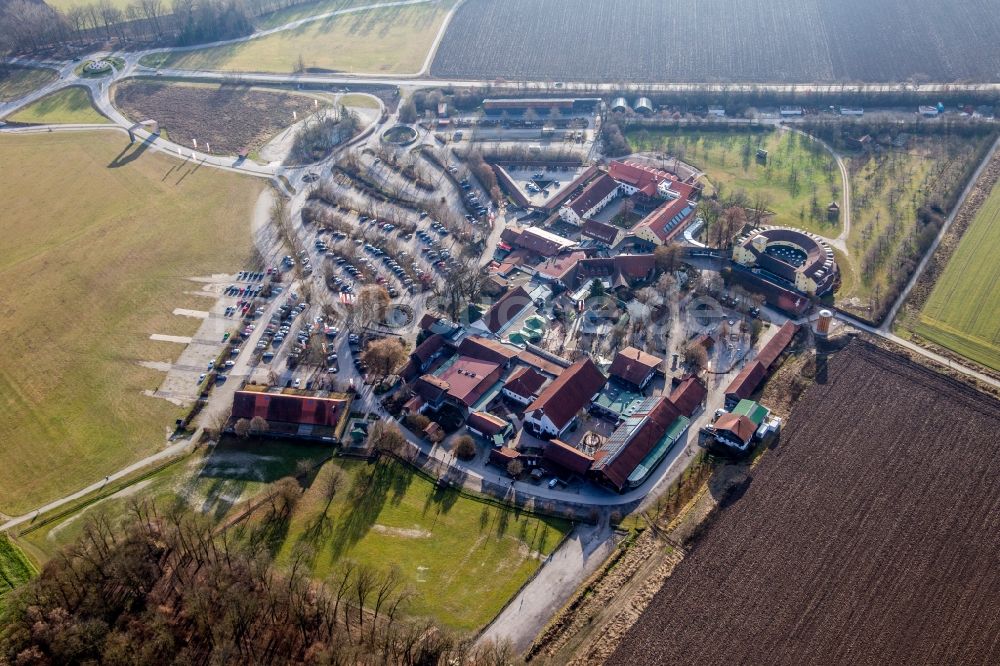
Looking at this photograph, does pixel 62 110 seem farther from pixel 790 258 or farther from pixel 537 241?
pixel 790 258

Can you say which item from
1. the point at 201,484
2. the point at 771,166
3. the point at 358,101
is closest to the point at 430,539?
the point at 201,484

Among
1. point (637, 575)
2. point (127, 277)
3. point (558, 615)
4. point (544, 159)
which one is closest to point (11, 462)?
point (127, 277)

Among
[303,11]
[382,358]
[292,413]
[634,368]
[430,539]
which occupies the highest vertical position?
[303,11]

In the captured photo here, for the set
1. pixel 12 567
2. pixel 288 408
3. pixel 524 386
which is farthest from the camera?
pixel 524 386

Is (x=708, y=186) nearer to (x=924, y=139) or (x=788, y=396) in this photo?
(x=924, y=139)

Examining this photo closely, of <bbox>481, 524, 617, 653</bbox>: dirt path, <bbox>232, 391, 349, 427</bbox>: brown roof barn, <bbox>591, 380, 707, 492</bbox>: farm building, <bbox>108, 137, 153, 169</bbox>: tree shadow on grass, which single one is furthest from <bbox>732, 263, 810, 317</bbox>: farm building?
<bbox>108, 137, 153, 169</bbox>: tree shadow on grass

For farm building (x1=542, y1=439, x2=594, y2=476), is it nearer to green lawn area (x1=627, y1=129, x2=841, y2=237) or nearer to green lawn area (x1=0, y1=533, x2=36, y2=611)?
green lawn area (x1=0, y1=533, x2=36, y2=611)

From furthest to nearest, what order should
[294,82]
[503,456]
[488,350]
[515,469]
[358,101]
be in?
1. [294,82]
2. [358,101]
3. [488,350]
4. [503,456]
5. [515,469]
